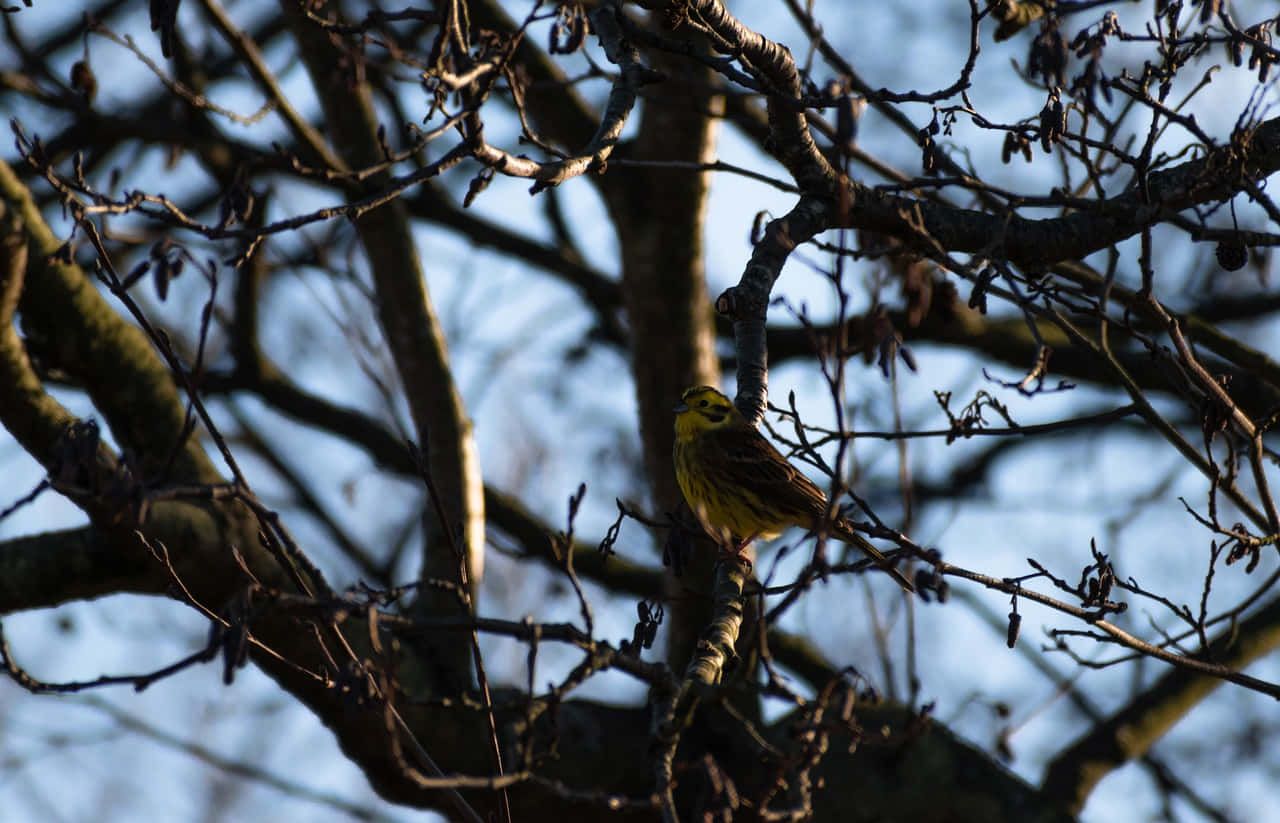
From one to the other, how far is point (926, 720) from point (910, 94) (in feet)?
5.83

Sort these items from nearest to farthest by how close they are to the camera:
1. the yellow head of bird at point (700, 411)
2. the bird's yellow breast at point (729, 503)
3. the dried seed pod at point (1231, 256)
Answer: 1. the dried seed pod at point (1231, 256)
2. the bird's yellow breast at point (729, 503)
3. the yellow head of bird at point (700, 411)

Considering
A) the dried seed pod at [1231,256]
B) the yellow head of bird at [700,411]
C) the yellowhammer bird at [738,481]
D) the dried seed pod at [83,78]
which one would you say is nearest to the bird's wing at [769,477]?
the yellowhammer bird at [738,481]

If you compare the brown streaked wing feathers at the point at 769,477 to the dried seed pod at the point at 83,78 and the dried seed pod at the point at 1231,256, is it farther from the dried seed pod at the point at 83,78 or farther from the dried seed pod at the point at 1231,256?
the dried seed pod at the point at 83,78

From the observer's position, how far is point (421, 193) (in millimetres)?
9320

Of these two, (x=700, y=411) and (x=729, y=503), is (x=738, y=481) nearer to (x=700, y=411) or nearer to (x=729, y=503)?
(x=729, y=503)

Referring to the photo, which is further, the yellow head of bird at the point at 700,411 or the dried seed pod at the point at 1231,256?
the yellow head of bird at the point at 700,411

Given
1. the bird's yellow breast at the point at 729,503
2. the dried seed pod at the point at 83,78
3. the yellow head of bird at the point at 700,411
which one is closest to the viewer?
the dried seed pod at the point at 83,78

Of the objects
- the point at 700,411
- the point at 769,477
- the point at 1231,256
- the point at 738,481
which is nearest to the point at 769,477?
the point at 769,477

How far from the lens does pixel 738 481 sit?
5.83m

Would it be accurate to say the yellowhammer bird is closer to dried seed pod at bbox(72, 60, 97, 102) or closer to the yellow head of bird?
the yellow head of bird

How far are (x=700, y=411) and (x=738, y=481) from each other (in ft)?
1.94

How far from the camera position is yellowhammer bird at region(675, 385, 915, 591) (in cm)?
560

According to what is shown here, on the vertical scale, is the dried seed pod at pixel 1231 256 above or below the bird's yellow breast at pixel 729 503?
below

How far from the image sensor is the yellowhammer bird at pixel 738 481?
5.60 m
